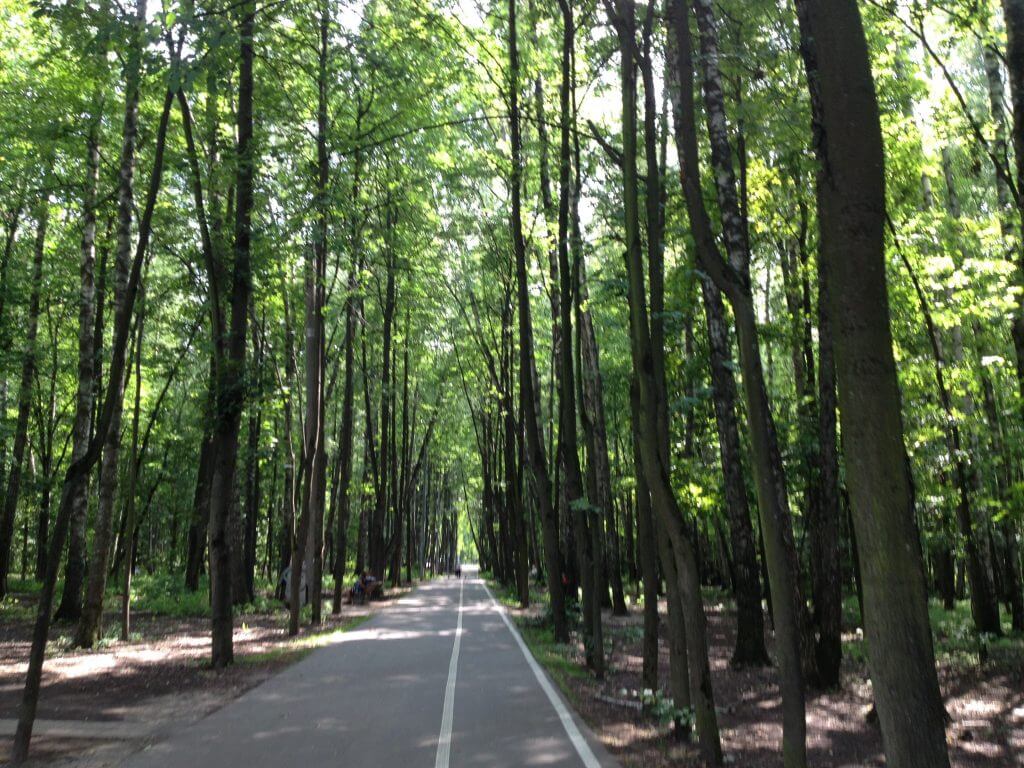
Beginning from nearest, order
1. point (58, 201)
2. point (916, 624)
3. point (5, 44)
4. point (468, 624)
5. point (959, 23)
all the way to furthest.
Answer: point (916, 624) → point (959, 23) → point (5, 44) → point (58, 201) → point (468, 624)

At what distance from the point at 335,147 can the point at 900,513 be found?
13859 millimetres

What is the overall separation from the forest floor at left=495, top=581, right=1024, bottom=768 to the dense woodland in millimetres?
673

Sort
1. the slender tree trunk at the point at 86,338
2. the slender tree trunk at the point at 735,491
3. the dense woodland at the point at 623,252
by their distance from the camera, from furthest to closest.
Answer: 1. the slender tree trunk at the point at 86,338
2. the slender tree trunk at the point at 735,491
3. the dense woodland at the point at 623,252

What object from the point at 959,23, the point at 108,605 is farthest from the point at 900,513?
the point at 108,605

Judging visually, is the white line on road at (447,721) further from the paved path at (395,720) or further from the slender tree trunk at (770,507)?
the slender tree trunk at (770,507)

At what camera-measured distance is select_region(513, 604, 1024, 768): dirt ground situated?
8281mm

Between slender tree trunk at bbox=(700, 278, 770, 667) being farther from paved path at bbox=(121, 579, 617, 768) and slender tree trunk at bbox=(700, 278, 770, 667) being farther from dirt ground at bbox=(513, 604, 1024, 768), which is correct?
paved path at bbox=(121, 579, 617, 768)

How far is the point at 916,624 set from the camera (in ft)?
11.8

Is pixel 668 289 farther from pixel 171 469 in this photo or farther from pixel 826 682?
pixel 171 469

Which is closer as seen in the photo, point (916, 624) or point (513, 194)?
point (916, 624)

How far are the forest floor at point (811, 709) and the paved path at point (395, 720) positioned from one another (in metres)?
0.58

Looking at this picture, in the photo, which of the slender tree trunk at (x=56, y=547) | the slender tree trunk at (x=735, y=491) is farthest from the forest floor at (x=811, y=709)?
the slender tree trunk at (x=56, y=547)

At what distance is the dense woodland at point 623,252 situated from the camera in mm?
5875

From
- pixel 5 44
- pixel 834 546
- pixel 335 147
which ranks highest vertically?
pixel 5 44
